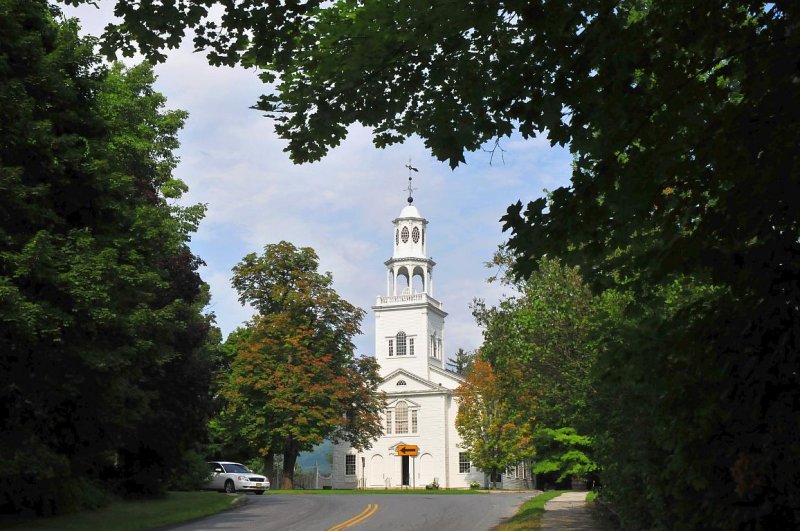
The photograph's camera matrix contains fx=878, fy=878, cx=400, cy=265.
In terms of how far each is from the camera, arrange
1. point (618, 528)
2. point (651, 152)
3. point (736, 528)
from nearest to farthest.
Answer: point (736, 528), point (651, 152), point (618, 528)

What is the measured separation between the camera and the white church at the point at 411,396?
79.1 meters

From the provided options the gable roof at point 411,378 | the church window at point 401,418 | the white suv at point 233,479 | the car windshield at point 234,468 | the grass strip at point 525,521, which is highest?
the gable roof at point 411,378

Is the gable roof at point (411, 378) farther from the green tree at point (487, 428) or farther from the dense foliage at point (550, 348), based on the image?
the dense foliage at point (550, 348)

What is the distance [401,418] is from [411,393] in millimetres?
2649

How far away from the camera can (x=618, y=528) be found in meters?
19.1

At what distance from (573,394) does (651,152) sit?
14.3 meters

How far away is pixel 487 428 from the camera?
6569 cm

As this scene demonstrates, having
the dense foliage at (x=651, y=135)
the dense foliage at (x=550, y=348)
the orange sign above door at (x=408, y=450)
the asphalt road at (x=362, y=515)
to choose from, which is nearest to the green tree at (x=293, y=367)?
the asphalt road at (x=362, y=515)

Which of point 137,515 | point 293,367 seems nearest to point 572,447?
point 137,515

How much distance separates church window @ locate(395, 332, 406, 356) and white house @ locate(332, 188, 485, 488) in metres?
0.10

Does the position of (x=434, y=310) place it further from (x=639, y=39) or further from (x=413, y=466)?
(x=639, y=39)

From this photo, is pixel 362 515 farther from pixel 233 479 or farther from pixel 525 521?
pixel 233 479

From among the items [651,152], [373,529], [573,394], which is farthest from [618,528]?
[651,152]

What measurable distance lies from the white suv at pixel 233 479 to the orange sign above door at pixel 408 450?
35.9 m
